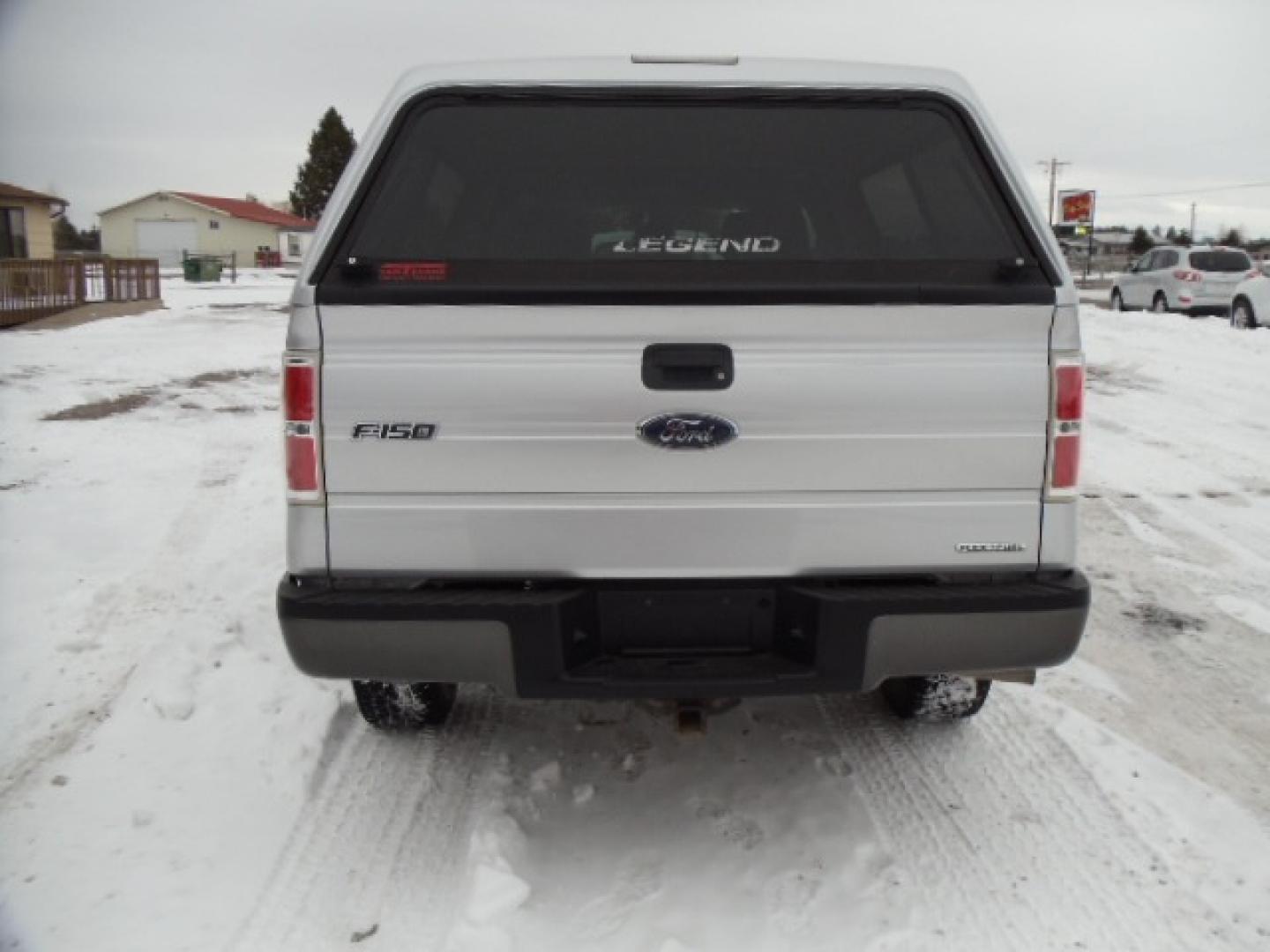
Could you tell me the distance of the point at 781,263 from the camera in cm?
275

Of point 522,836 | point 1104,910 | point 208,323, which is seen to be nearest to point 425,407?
point 522,836

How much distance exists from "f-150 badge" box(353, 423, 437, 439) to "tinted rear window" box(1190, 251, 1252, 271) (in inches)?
868

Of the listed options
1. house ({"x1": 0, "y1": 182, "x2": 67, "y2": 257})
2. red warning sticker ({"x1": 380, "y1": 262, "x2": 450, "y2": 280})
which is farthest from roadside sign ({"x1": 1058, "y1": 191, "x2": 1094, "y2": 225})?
red warning sticker ({"x1": 380, "y1": 262, "x2": 450, "y2": 280})

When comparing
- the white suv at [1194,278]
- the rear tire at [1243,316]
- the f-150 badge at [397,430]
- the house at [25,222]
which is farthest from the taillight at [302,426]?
the house at [25,222]

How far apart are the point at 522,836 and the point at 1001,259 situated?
7.11 feet

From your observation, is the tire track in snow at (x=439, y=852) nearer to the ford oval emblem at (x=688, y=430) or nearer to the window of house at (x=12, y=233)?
the ford oval emblem at (x=688, y=430)

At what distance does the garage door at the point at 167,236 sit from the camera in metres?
69.8

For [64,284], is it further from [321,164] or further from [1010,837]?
[321,164]

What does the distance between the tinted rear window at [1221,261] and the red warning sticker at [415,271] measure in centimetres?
2192

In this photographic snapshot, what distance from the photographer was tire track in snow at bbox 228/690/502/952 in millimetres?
2857

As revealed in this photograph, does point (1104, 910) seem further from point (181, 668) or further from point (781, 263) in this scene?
point (181, 668)

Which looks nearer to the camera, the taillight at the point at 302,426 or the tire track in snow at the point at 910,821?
the taillight at the point at 302,426

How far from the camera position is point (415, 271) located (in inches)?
107

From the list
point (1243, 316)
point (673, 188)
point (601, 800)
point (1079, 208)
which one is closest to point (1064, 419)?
point (673, 188)
